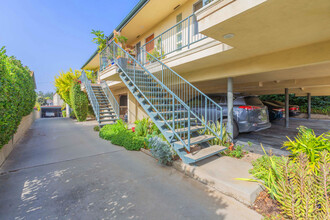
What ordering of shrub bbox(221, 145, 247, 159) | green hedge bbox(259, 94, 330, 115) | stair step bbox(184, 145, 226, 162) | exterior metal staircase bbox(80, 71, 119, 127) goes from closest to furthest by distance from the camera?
1. stair step bbox(184, 145, 226, 162)
2. shrub bbox(221, 145, 247, 159)
3. exterior metal staircase bbox(80, 71, 119, 127)
4. green hedge bbox(259, 94, 330, 115)

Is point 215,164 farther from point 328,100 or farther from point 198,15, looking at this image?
point 328,100

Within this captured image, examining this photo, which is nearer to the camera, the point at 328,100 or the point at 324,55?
the point at 324,55

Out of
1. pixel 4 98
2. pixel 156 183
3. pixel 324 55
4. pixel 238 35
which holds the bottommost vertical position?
A: pixel 156 183

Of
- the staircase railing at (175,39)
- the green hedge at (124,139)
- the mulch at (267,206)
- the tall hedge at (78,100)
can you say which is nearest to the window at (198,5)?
the staircase railing at (175,39)

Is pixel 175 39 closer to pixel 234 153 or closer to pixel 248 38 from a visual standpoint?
pixel 248 38

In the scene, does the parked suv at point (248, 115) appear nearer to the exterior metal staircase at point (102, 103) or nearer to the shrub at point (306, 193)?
the shrub at point (306, 193)

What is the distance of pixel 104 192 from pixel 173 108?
6.98 ft

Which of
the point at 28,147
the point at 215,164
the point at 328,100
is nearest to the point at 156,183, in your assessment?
the point at 215,164

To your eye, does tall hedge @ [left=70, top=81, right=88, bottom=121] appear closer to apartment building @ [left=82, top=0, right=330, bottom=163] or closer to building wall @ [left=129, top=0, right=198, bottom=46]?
apartment building @ [left=82, top=0, right=330, bottom=163]

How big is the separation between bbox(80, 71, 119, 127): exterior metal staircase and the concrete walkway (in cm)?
432

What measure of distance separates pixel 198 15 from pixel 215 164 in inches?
115

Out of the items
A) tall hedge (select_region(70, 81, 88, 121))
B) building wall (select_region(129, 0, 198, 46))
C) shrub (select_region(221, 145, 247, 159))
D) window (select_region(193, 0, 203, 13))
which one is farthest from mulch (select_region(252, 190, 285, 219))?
tall hedge (select_region(70, 81, 88, 121))

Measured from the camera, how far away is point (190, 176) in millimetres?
3074

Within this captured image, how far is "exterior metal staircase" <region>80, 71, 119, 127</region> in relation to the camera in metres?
8.25
